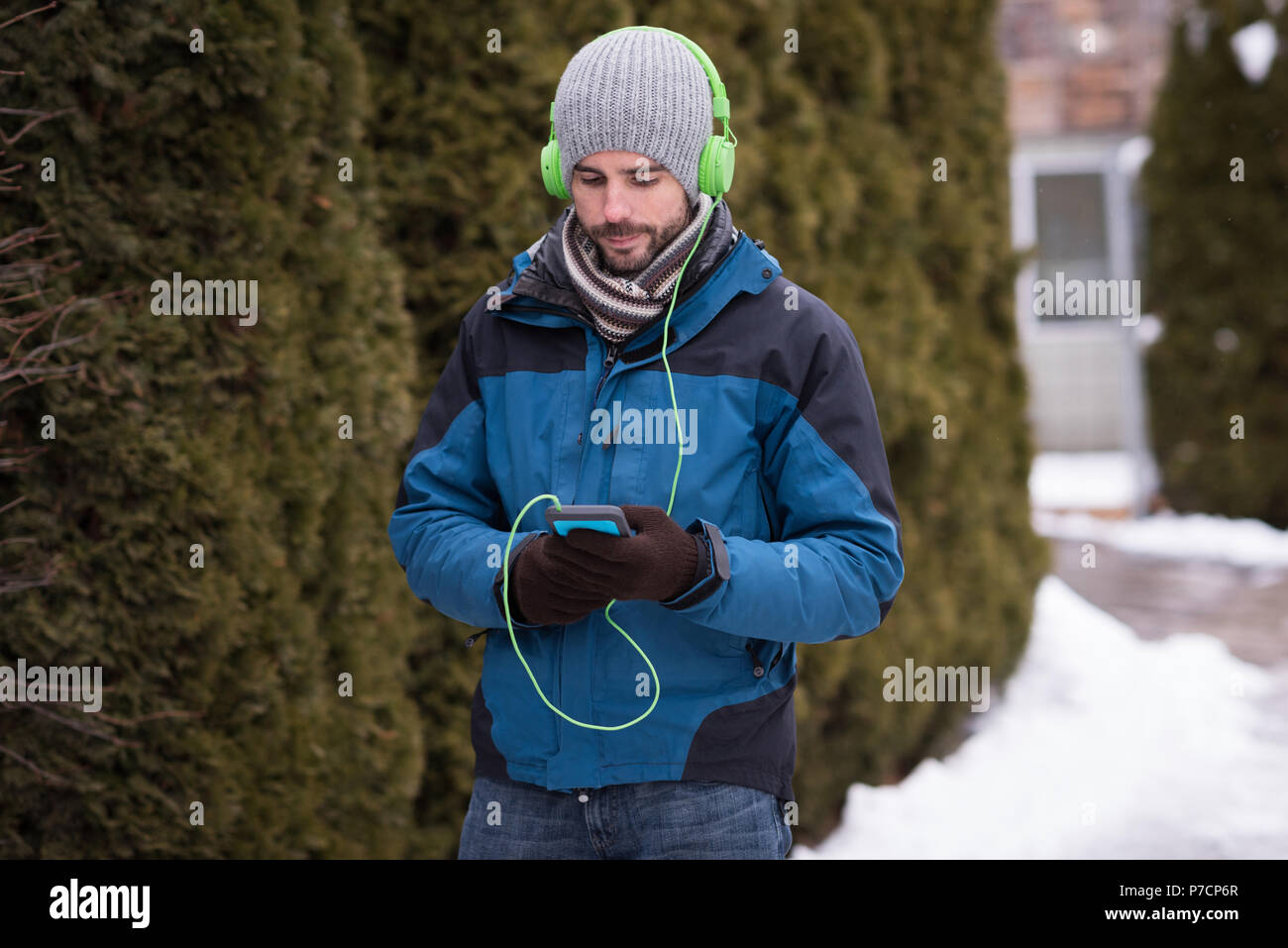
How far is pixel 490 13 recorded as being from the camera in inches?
176

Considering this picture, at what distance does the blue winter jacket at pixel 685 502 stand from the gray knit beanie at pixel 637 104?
0.51 feet

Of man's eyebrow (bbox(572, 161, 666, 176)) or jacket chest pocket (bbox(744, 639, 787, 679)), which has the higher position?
man's eyebrow (bbox(572, 161, 666, 176))

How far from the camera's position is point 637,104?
7.52 feet

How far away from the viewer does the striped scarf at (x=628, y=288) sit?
229cm

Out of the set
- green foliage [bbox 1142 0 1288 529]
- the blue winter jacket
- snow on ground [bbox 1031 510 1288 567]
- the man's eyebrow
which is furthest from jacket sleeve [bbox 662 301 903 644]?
green foliage [bbox 1142 0 1288 529]

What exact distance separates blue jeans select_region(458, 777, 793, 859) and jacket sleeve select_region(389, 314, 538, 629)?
300 mm

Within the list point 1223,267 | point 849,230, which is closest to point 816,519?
point 849,230

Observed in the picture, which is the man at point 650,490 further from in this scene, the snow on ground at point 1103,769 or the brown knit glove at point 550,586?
the snow on ground at point 1103,769

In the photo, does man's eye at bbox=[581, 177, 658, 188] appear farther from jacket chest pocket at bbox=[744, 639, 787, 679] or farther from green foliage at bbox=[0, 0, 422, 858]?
green foliage at bbox=[0, 0, 422, 858]

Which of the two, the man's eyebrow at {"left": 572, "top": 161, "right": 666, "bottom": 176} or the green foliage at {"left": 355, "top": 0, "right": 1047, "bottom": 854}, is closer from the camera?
the man's eyebrow at {"left": 572, "top": 161, "right": 666, "bottom": 176}

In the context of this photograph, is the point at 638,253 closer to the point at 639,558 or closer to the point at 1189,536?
the point at 639,558

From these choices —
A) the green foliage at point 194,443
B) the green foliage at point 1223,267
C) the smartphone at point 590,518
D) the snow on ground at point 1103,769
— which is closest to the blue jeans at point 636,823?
the smartphone at point 590,518

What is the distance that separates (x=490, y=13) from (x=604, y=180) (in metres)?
2.41

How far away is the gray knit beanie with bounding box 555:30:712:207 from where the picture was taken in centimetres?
229
